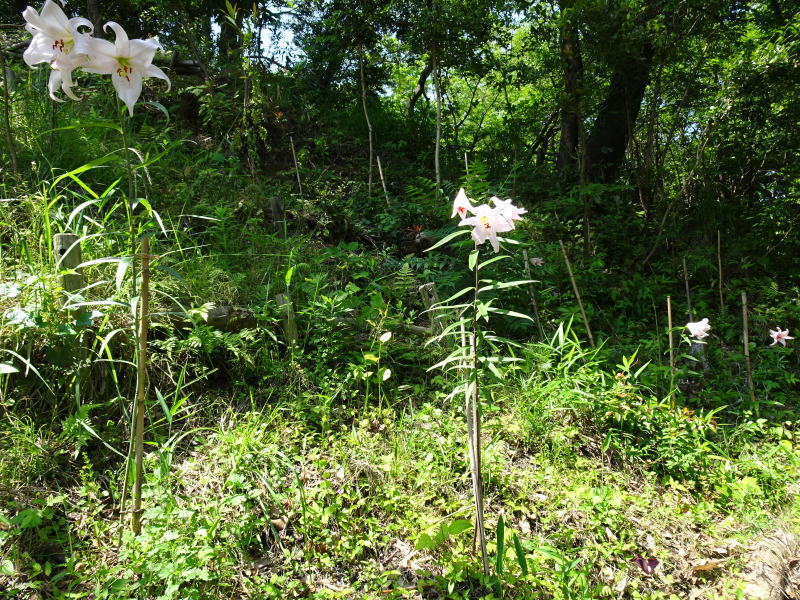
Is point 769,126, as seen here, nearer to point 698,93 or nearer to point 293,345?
point 698,93

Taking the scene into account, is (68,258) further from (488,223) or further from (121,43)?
(488,223)

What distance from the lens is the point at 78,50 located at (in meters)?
1.11

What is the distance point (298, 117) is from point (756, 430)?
5.59 m

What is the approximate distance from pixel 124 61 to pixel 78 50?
91mm

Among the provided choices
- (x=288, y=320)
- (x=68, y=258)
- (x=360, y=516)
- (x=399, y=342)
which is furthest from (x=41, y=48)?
(x=399, y=342)

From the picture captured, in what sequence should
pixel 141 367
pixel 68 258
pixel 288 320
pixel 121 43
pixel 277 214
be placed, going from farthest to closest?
pixel 277 214
pixel 288 320
pixel 68 258
pixel 141 367
pixel 121 43

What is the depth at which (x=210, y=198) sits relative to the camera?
3.68 m

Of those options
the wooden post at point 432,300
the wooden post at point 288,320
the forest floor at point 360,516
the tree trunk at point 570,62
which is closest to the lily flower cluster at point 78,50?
the forest floor at point 360,516

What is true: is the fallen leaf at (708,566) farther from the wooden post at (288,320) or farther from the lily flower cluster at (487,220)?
the wooden post at (288,320)

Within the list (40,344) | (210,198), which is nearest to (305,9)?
(210,198)

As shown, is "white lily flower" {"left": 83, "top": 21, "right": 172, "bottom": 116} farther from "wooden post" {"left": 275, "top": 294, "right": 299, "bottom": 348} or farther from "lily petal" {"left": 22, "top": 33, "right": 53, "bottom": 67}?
"wooden post" {"left": 275, "top": 294, "right": 299, "bottom": 348}

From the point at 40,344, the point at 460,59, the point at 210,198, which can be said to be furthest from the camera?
the point at 460,59

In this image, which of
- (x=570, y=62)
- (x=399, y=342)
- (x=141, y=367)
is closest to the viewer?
(x=141, y=367)

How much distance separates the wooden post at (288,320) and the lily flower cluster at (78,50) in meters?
1.42
